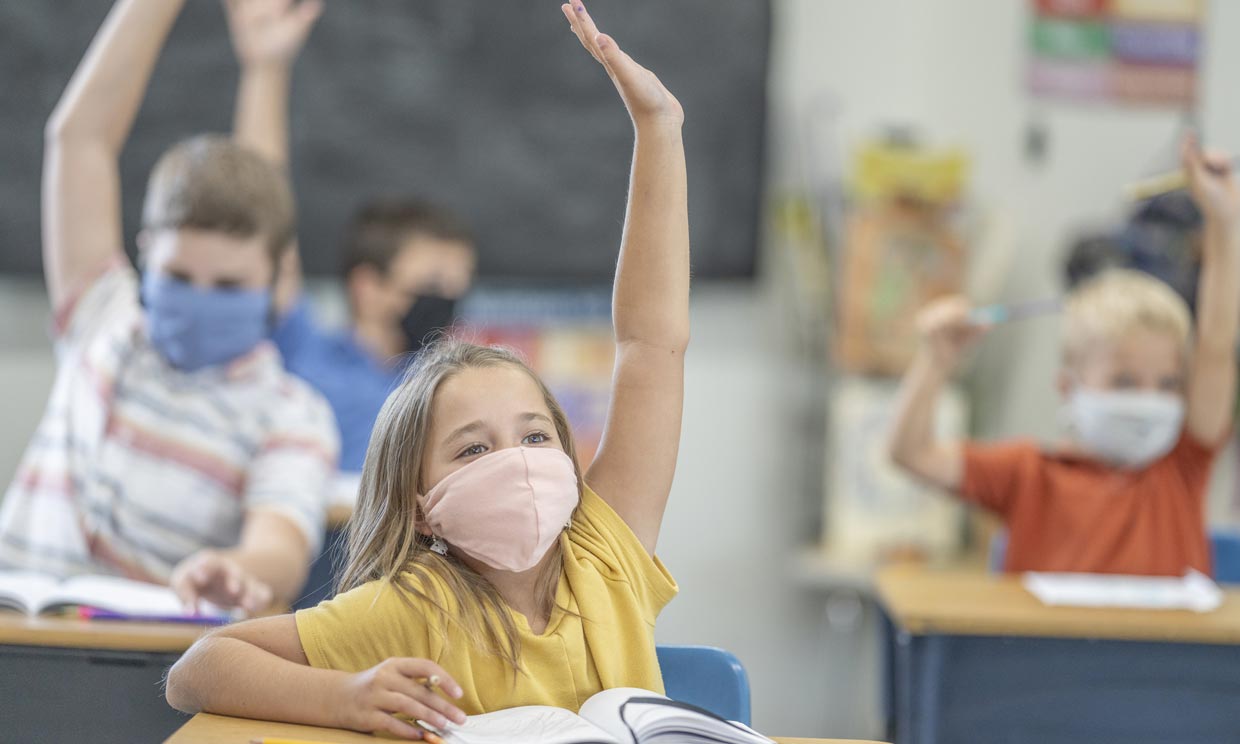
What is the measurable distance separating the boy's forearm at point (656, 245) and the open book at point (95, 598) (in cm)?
73

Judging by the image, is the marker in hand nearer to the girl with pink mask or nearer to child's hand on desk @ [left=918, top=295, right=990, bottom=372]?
child's hand on desk @ [left=918, top=295, right=990, bottom=372]

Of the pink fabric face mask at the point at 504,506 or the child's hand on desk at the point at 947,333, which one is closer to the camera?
the pink fabric face mask at the point at 504,506

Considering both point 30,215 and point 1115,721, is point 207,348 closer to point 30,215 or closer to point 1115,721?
point 1115,721

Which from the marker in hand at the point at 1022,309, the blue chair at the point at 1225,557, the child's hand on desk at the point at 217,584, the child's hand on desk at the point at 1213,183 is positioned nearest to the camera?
the child's hand on desk at the point at 217,584

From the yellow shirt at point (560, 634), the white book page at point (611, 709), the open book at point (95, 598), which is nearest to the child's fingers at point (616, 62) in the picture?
the yellow shirt at point (560, 634)

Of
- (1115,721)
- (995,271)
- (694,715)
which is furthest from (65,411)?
(995,271)

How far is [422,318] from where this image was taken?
3.19m

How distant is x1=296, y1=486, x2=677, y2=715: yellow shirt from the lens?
1219 mm

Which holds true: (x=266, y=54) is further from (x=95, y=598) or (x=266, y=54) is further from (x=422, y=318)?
(x=95, y=598)

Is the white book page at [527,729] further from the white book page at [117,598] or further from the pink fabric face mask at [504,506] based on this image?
the white book page at [117,598]

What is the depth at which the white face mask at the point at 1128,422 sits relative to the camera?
2.38m

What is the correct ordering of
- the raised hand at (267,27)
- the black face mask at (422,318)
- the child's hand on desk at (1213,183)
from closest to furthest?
the child's hand on desk at (1213,183) → the raised hand at (267,27) → the black face mask at (422,318)

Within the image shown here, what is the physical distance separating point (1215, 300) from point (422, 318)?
1.75 metres

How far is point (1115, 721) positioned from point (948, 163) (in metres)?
1.79
